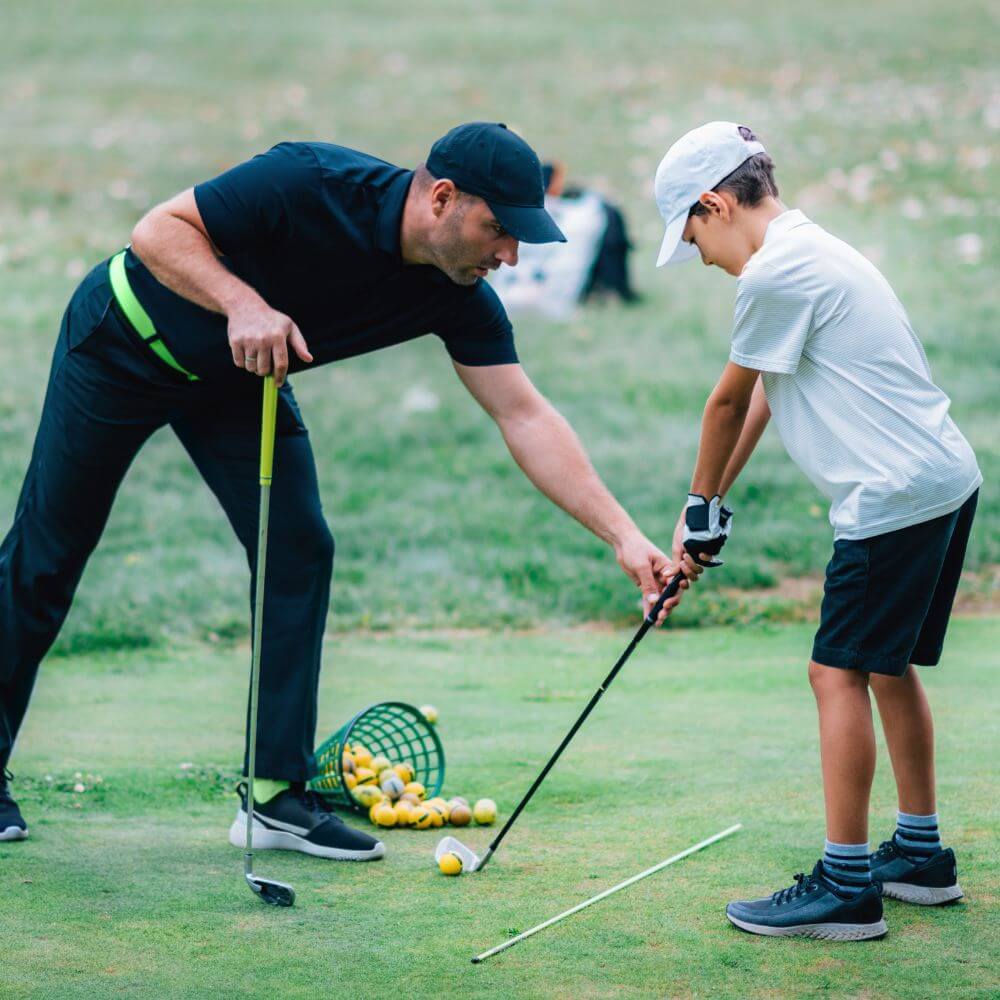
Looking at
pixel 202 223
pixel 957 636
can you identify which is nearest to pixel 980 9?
pixel 957 636

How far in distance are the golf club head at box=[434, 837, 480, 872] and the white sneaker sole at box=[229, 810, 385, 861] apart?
188mm

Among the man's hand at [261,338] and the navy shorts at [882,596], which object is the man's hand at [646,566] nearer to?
the navy shorts at [882,596]

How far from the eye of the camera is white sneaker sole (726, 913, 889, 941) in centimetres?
350

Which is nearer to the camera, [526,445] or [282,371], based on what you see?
[282,371]

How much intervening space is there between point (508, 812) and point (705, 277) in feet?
34.1

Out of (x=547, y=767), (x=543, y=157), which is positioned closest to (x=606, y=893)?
(x=547, y=767)

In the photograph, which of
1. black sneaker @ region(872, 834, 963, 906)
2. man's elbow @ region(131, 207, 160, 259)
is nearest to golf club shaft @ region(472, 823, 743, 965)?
black sneaker @ region(872, 834, 963, 906)

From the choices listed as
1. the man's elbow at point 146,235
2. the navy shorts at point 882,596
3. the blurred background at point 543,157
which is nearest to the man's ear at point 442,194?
the man's elbow at point 146,235

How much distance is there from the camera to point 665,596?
3.98 m

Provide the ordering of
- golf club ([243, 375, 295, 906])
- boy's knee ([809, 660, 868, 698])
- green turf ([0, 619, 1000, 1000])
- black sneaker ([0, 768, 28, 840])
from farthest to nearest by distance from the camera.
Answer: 1. black sneaker ([0, 768, 28, 840])
2. golf club ([243, 375, 295, 906])
3. boy's knee ([809, 660, 868, 698])
4. green turf ([0, 619, 1000, 1000])

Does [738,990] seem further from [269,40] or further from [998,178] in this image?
[269,40]

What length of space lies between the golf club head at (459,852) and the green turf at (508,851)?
6 centimetres

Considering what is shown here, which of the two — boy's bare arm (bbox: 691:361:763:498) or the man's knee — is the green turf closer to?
the man's knee

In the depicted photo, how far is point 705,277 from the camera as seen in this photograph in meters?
14.4
